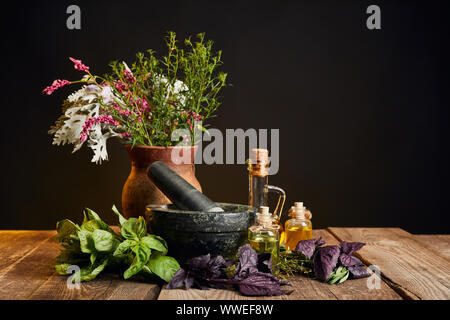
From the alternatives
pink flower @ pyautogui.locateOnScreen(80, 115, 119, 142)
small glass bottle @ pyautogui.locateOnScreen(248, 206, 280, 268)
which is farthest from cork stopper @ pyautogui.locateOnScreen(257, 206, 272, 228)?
pink flower @ pyautogui.locateOnScreen(80, 115, 119, 142)

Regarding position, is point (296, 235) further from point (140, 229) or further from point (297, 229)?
point (140, 229)

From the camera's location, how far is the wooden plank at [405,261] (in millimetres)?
1074

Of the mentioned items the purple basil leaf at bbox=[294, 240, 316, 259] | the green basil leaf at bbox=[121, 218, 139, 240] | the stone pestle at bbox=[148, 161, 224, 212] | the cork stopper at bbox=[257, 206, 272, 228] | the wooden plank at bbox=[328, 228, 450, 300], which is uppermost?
the stone pestle at bbox=[148, 161, 224, 212]

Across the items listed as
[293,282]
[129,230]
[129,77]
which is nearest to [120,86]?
[129,77]

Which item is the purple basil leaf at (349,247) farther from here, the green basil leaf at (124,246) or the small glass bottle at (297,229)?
the green basil leaf at (124,246)

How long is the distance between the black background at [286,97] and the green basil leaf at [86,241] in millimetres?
1620

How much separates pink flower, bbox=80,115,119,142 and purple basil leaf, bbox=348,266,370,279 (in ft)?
2.65

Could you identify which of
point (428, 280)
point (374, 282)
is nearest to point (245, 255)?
point (374, 282)

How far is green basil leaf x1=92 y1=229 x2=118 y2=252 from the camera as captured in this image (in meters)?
1.11

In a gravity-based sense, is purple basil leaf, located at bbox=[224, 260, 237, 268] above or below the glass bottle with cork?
below

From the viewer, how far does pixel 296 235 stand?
1.38m

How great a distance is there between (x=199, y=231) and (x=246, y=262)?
5.8 inches
